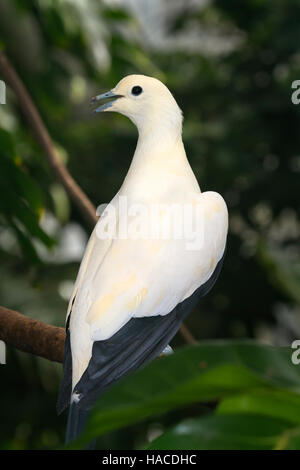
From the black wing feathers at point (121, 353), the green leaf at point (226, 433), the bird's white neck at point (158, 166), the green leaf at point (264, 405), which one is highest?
the bird's white neck at point (158, 166)

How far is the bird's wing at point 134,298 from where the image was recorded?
22.1 inches

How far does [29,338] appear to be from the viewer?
2.49ft

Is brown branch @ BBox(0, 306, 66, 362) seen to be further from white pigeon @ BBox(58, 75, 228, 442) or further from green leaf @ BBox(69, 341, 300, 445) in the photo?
green leaf @ BBox(69, 341, 300, 445)

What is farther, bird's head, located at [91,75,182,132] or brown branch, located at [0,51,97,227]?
brown branch, located at [0,51,97,227]

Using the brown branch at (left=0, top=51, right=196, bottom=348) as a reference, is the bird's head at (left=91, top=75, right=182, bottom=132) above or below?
below

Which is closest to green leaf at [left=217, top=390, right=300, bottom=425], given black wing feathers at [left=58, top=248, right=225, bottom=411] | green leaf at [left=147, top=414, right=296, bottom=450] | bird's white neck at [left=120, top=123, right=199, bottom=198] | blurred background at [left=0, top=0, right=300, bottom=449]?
green leaf at [left=147, top=414, right=296, bottom=450]

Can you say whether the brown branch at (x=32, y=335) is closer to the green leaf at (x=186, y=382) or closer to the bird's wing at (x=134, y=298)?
the bird's wing at (x=134, y=298)

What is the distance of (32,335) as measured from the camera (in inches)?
29.8

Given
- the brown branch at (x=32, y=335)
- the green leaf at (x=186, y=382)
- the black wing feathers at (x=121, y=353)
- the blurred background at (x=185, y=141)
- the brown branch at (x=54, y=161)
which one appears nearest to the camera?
the green leaf at (x=186, y=382)

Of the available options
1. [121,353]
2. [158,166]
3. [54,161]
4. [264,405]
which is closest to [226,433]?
[264,405]

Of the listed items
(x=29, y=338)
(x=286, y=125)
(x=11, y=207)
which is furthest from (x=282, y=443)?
(x=286, y=125)

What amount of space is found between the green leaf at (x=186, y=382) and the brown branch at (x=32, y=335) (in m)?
0.34

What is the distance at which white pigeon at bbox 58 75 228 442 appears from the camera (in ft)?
1.86

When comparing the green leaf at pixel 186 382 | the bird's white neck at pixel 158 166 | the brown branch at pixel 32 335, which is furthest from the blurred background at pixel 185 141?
the green leaf at pixel 186 382
